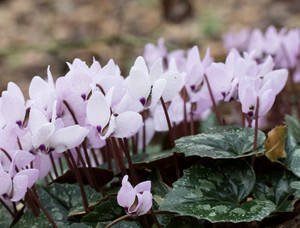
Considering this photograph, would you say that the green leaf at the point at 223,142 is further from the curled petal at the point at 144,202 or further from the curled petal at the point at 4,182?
the curled petal at the point at 4,182

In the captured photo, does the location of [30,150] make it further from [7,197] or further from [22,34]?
[22,34]

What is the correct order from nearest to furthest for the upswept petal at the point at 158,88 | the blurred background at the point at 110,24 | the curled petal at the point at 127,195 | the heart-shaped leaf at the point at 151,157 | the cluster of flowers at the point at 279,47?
the curled petal at the point at 127,195 → the upswept petal at the point at 158,88 → the heart-shaped leaf at the point at 151,157 → the cluster of flowers at the point at 279,47 → the blurred background at the point at 110,24

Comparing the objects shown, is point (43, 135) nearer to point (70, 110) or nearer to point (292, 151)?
point (70, 110)

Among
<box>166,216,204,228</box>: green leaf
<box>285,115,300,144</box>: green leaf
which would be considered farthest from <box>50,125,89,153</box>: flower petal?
<box>285,115,300,144</box>: green leaf

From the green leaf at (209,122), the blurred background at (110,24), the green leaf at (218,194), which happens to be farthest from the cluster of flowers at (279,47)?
the blurred background at (110,24)

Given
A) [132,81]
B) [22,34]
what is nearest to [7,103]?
[132,81]

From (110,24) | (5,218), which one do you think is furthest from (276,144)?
(110,24)
